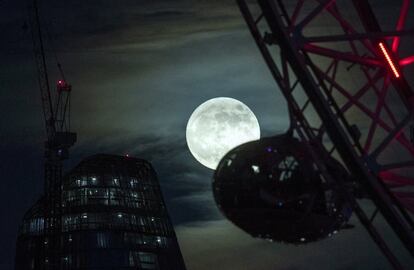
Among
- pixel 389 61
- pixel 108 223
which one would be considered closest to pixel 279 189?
pixel 389 61

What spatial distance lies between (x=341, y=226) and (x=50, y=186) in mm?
130389

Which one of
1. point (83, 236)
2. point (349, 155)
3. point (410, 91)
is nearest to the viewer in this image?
point (349, 155)

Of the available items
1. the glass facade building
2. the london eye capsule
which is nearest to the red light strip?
the london eye capsule

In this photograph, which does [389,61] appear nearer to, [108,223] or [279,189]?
[279,189]

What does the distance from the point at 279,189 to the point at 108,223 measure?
12810cm

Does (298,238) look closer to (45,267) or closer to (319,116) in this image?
(319,116)

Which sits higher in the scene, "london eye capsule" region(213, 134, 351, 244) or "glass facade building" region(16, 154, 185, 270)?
"glass facade building" region(16, 154, 185, 270)

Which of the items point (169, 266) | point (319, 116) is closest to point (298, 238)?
point (319, 116)

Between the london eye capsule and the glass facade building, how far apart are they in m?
121

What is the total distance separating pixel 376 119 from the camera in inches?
1543

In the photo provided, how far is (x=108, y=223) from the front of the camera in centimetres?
16500

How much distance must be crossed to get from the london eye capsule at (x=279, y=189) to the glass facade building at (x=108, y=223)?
121350 mm

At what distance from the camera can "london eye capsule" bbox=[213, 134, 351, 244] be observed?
1516 inches

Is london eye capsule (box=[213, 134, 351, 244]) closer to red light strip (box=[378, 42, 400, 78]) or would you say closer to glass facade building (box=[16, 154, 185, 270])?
red light strip (box=[378, 42, 400, 78])
